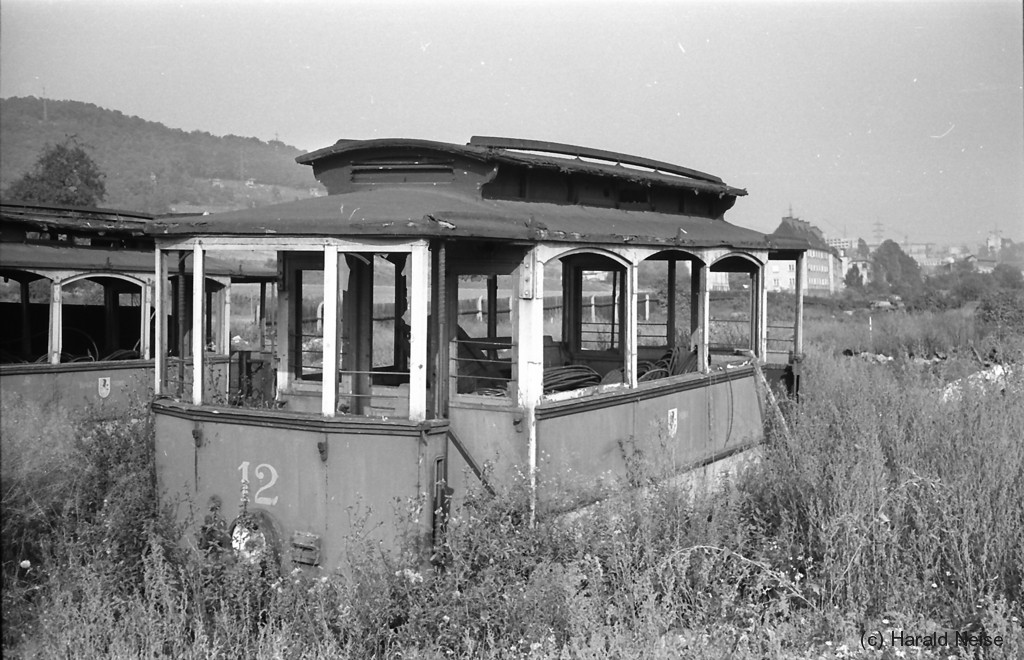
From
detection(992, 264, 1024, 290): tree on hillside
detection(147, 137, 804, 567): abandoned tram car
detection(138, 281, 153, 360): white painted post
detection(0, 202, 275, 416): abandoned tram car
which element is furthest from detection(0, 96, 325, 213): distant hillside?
detection(147, 137, 804, 567): abandoned tram car

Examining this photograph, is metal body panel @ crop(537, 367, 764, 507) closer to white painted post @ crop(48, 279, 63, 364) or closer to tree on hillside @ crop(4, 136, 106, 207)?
white painted post @ crop(48, 279, 63, 364)

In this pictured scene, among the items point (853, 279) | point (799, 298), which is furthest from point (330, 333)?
point (853, 279)

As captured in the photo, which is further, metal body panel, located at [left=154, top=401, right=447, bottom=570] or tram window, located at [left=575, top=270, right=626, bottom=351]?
tram window, located at [left=575, top=270, right=626, bottom=351]

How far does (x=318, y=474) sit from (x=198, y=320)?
181 cm

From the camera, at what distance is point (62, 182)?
41219 mm

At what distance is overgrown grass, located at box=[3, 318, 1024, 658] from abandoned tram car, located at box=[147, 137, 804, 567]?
46 cm

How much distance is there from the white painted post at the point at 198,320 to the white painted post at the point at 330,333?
1.26 m

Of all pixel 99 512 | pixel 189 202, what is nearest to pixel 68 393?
pixel 99 512

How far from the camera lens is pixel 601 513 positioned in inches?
301

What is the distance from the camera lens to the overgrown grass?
20.4 feet

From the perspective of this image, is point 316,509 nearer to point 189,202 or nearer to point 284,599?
point 284,599

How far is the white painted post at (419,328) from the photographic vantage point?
7492mm

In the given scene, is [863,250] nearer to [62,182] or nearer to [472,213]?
[62,182]

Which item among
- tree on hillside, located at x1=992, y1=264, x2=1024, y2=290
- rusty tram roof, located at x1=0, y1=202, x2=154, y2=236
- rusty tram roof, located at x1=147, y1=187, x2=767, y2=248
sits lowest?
rusty tram roof, located at x1=147, y1=187, x2=767, y2=248
